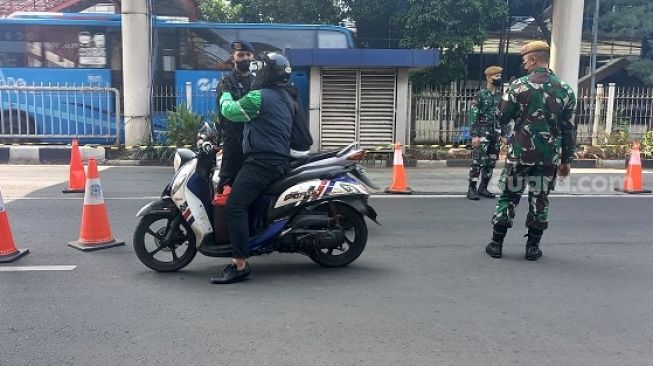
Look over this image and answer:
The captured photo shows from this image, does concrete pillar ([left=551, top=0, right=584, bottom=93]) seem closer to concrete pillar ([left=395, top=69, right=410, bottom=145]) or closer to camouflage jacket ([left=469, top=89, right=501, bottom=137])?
concrete pillar ([left=395, top=69, right=410, bottom=145])

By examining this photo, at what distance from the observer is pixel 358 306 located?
13.8 ft

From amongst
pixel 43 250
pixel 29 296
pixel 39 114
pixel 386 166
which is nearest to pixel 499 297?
pixel 29 296

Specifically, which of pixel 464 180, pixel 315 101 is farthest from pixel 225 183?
pixel 315 101

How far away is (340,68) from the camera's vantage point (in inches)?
550

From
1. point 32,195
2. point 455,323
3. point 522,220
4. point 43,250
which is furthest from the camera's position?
point 32,195

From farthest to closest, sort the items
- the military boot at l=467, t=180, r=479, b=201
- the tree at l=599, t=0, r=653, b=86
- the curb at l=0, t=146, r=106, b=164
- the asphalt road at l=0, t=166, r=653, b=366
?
the tree at l=599, t=0, r=653, b=86 → the curb at l=0, t=146, r=106, b=164 → the military boot at l=467, t=180, r=479, b=201 → the asphalt road at l=0, t=166, r=653, b=366

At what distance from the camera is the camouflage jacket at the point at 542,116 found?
5.16 m

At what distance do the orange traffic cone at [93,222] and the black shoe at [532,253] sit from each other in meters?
3.84

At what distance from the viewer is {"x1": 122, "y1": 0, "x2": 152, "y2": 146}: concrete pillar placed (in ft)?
44.3

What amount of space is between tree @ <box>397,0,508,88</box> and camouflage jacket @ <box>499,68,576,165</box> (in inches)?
545

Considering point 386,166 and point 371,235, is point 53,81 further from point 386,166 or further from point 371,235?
point 371,235

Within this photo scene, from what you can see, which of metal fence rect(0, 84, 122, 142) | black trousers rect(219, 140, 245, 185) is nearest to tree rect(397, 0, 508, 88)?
metal fence rect(0, 84, 122, 142)

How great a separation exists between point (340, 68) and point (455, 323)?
1070cm

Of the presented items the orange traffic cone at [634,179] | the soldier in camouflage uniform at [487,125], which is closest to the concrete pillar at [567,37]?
the orange traffic cone at [634,179]
